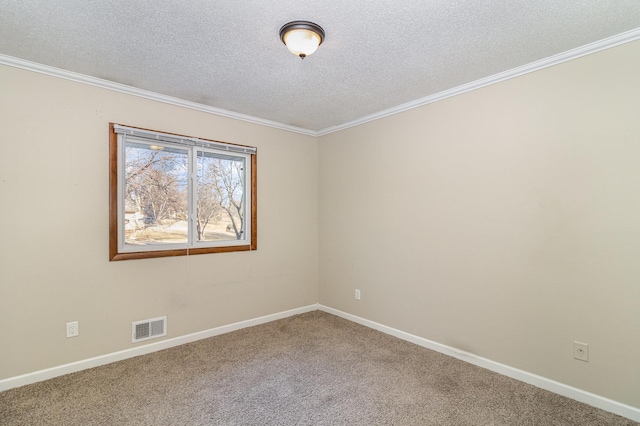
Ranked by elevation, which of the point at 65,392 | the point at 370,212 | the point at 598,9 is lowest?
the point at 65,392

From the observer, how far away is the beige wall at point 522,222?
6.73ft

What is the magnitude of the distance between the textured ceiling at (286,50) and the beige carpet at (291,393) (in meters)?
2.49

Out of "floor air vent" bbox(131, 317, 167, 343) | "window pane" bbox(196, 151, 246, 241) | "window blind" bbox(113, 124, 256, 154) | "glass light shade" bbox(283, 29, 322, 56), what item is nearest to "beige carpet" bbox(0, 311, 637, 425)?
"floor air vent" bbox(131, 317, 167, 343)

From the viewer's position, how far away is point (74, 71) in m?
2.54

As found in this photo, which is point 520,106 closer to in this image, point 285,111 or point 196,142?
point 285,111

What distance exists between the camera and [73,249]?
2594mm

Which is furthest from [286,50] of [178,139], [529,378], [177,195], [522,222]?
[529,378]

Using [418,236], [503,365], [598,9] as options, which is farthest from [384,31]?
[503,365]

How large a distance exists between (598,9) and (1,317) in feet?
14.6

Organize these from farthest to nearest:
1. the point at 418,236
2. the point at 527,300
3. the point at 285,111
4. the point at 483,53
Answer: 1. the point at 285,111
2. the point at 418,236
3. the point at 527,300
4. the point at 483,53

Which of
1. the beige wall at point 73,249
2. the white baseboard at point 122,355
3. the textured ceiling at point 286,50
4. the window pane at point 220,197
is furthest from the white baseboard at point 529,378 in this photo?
the textured ceiling at point 286,50

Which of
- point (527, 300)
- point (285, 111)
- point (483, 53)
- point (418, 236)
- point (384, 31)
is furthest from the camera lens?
point (285, 111)

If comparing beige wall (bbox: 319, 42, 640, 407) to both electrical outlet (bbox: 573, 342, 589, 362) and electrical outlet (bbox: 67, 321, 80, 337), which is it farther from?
electrical outlet (bbox: 67, 321, 80, 337)

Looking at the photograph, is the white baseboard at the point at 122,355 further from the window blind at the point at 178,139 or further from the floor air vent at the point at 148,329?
the window blind at the point at 178,139
